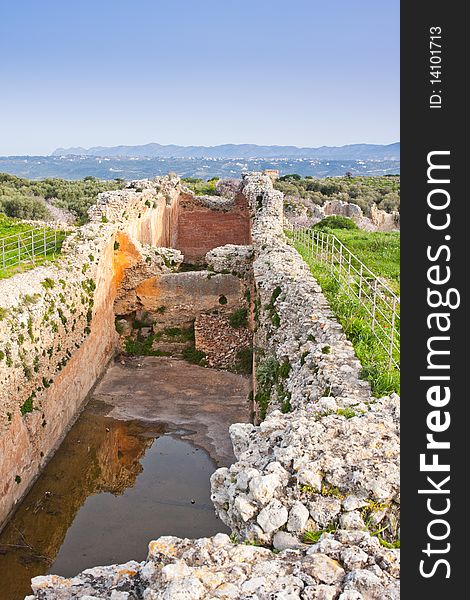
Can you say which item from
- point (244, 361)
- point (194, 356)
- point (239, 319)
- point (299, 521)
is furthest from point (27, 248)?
point (299, 521)

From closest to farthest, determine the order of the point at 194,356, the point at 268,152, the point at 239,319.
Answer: the point at 239,319, the point at 194,356, the point at 268,152

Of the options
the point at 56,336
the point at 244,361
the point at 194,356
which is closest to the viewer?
the point at 56,336

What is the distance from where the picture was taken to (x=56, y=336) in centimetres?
1323

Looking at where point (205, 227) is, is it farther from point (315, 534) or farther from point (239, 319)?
point (315, 534)

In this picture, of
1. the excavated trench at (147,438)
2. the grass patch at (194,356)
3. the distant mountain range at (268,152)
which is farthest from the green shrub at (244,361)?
the distant mountain range at (268,152)

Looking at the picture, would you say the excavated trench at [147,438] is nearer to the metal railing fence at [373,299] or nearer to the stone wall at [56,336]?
the stone wall at [56,336]

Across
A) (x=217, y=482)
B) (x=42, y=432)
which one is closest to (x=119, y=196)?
(x=42, y=432)

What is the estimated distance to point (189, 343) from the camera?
60.8 ft

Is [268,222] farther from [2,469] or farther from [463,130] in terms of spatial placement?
[463,130]

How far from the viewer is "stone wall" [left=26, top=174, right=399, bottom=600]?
12.0 ft

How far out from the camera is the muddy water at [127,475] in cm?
998

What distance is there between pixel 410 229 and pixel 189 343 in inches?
579

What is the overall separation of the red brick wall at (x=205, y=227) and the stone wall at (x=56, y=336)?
6474mm

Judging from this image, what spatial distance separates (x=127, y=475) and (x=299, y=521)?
342 inches
